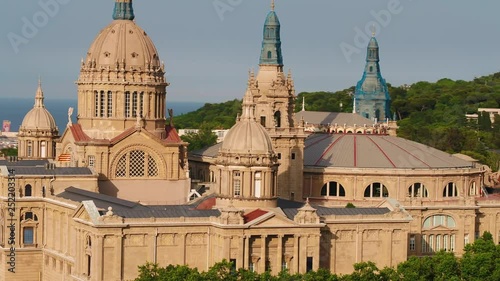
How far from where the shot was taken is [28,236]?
5177 inches

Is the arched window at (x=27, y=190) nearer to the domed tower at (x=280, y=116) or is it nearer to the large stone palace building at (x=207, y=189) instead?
the large stone palace building at (x=207, y=189)

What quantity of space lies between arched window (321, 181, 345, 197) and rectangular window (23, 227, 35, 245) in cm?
2657

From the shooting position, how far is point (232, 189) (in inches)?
4562

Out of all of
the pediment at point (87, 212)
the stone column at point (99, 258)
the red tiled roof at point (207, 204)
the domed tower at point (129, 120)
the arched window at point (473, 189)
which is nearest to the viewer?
the stone column at point (99, 258)

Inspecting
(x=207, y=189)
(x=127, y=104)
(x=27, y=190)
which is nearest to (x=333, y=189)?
(x=207, y=189)

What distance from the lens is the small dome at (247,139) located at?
116 metres

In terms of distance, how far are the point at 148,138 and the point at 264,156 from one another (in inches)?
849

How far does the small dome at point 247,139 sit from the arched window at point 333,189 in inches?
1071

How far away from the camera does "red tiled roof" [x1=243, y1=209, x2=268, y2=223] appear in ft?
372

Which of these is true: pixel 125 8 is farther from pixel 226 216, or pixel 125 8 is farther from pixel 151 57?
pixel 226 216

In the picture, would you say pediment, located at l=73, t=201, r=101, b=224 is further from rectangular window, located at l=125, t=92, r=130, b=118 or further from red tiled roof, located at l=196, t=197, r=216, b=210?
rectangular window, located at l=125, t=92, r=130, b=118

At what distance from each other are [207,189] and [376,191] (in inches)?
610

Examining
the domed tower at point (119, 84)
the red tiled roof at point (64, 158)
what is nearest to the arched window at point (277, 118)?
the domed tower at point (119, 84)

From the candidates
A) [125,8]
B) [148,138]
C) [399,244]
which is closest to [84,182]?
[148,138]
